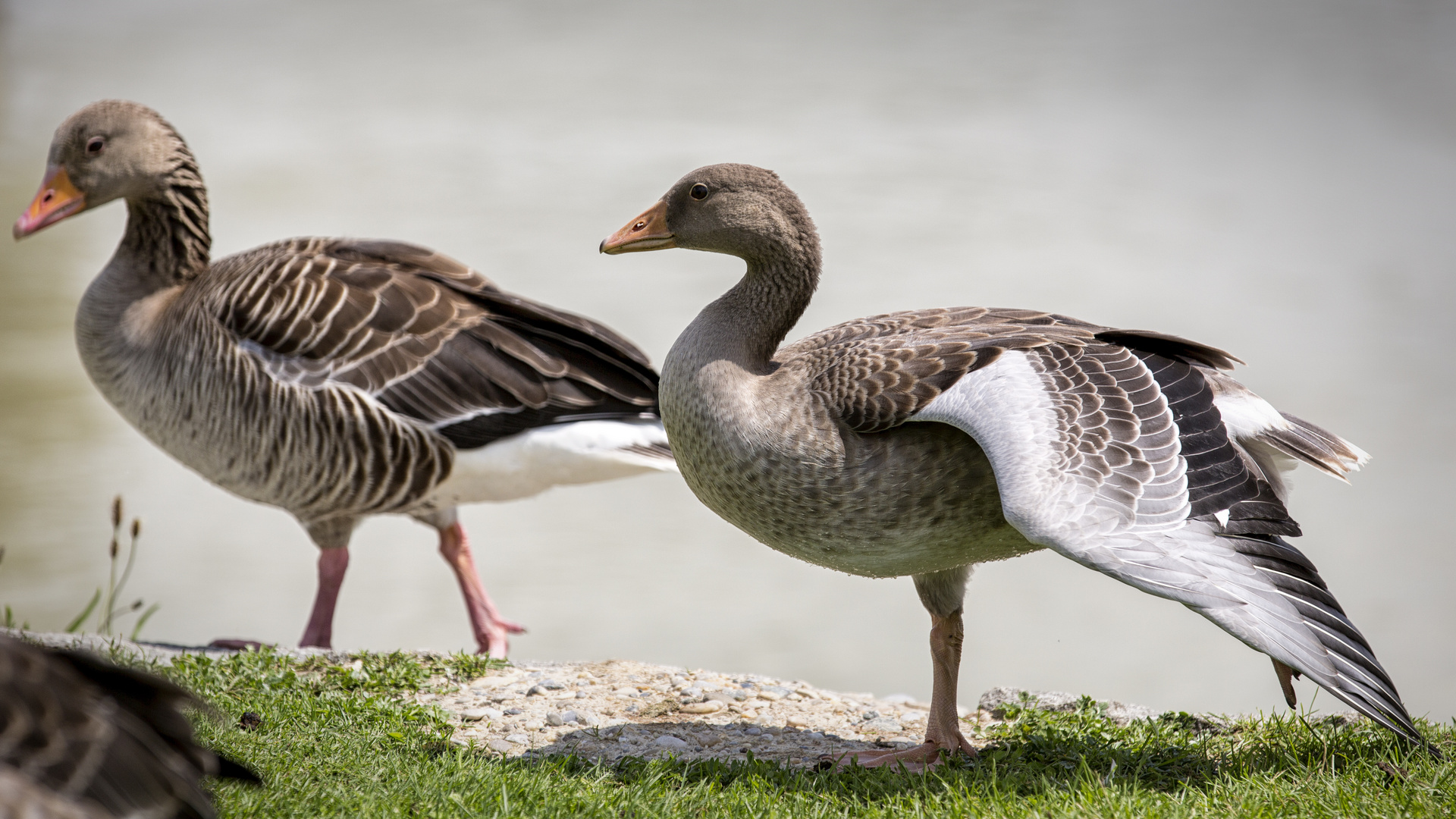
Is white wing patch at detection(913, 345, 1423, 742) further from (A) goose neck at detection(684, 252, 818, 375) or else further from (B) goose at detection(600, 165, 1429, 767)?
(A) goose neck at detection(684, 252, 818, 375)

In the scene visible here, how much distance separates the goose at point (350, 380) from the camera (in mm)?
6551

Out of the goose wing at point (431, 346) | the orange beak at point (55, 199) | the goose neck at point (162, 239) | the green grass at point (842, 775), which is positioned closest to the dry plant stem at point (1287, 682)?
the green grass at point (842, 775)

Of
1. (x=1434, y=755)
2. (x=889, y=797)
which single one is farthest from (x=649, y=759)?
(x=1434, y=755)

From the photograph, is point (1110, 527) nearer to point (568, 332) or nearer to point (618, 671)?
point (618, 671)

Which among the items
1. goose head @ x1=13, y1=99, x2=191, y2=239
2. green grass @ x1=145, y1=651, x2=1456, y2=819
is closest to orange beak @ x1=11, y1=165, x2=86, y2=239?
goose head @ x1=13, y1=99, x2=191, y2=239

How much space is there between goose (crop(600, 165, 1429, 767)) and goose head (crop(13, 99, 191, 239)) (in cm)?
404

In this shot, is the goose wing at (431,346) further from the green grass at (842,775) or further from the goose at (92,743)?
the goose at (92,743)

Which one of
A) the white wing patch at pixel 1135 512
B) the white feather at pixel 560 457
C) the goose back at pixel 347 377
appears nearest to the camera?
the white wing patch at pixel 1135 512

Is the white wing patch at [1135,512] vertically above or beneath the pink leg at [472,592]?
above

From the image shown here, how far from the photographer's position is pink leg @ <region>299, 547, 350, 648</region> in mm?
6863

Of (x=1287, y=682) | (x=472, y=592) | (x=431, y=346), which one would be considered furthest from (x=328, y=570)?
(x=1287, y=682)

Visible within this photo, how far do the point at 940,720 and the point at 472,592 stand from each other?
3.45m

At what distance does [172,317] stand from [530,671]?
310 centimetres

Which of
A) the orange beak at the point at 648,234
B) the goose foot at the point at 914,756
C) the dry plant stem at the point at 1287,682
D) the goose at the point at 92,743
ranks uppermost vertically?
the orange beak at the point at 648,234
